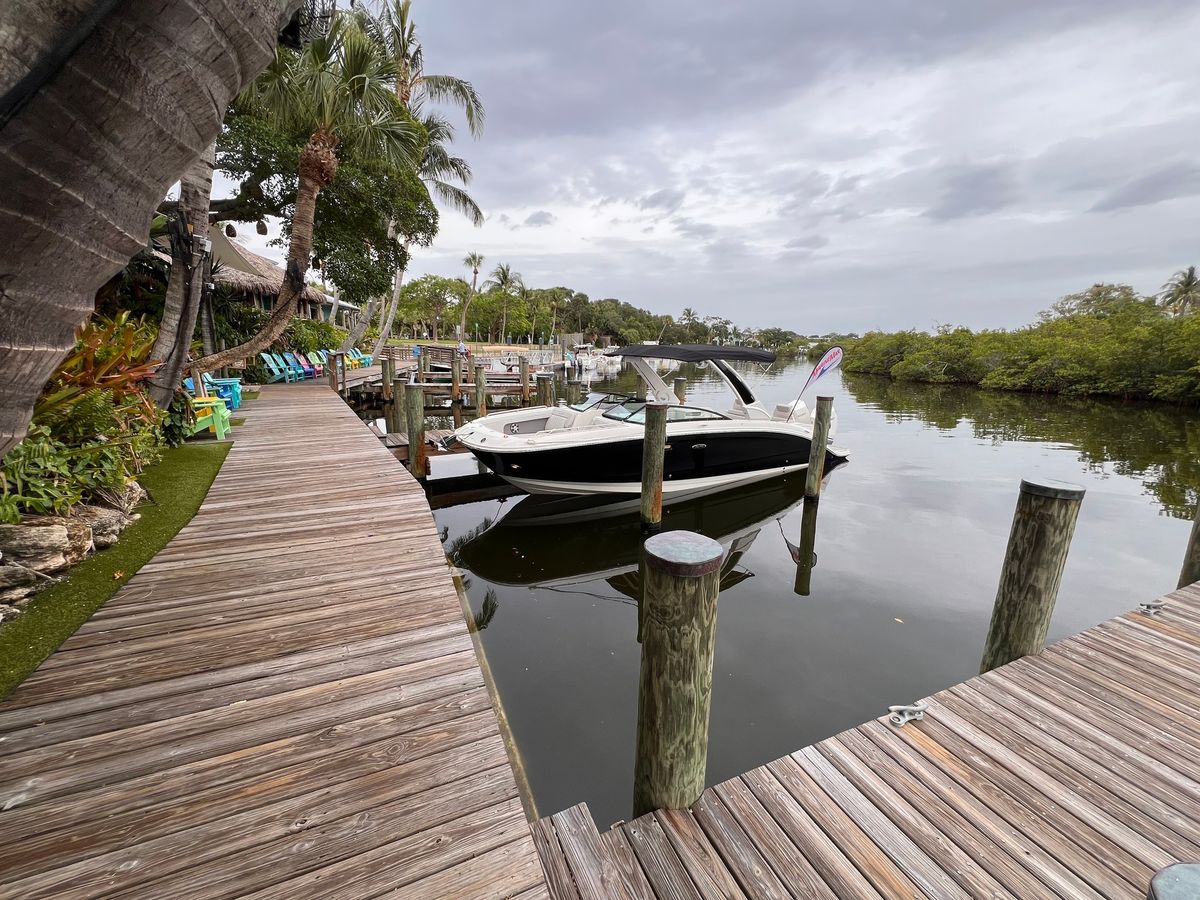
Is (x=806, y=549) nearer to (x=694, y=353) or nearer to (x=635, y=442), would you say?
(x=635, y=442)

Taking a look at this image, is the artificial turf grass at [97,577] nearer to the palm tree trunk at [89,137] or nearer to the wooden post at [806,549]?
the palm tree trunk at [89,137]

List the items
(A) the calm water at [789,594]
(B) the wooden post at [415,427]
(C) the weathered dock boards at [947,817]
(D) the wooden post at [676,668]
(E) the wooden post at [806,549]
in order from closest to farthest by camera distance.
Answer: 1. (C) the weathered dock boards at [947,817]
2. (D) the wooden post at [676,668]
3. (A) the calm water at [789,594]
4. (E) the wooden post at [806,549]
5. (B) the wooden post at [415,427]

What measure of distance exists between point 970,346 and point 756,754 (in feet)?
124

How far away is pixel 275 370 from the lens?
572 inches

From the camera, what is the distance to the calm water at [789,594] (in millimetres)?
3586

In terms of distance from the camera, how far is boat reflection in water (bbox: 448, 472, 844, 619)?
19.5 feet

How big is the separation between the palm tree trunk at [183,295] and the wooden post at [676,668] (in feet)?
21.5

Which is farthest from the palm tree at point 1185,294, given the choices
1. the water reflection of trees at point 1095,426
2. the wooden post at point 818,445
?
the wooden post at point 818,445

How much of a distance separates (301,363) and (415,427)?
10.3 metres

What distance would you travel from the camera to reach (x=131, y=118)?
0.72 meters

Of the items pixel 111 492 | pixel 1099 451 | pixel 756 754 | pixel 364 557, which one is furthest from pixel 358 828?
pixel 1099 451

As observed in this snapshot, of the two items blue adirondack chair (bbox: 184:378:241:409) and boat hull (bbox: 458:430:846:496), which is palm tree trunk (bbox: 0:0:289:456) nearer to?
boat hull (bbox: 458:430:846:496)

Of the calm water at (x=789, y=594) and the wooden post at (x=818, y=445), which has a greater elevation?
the wooden post at (x=818, y=445)

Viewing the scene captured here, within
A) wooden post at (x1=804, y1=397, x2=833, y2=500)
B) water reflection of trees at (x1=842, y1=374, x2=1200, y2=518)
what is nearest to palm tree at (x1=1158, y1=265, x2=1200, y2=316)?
water reflection of trees at (x1=842, y1=374, x2=1200, y2=518)
